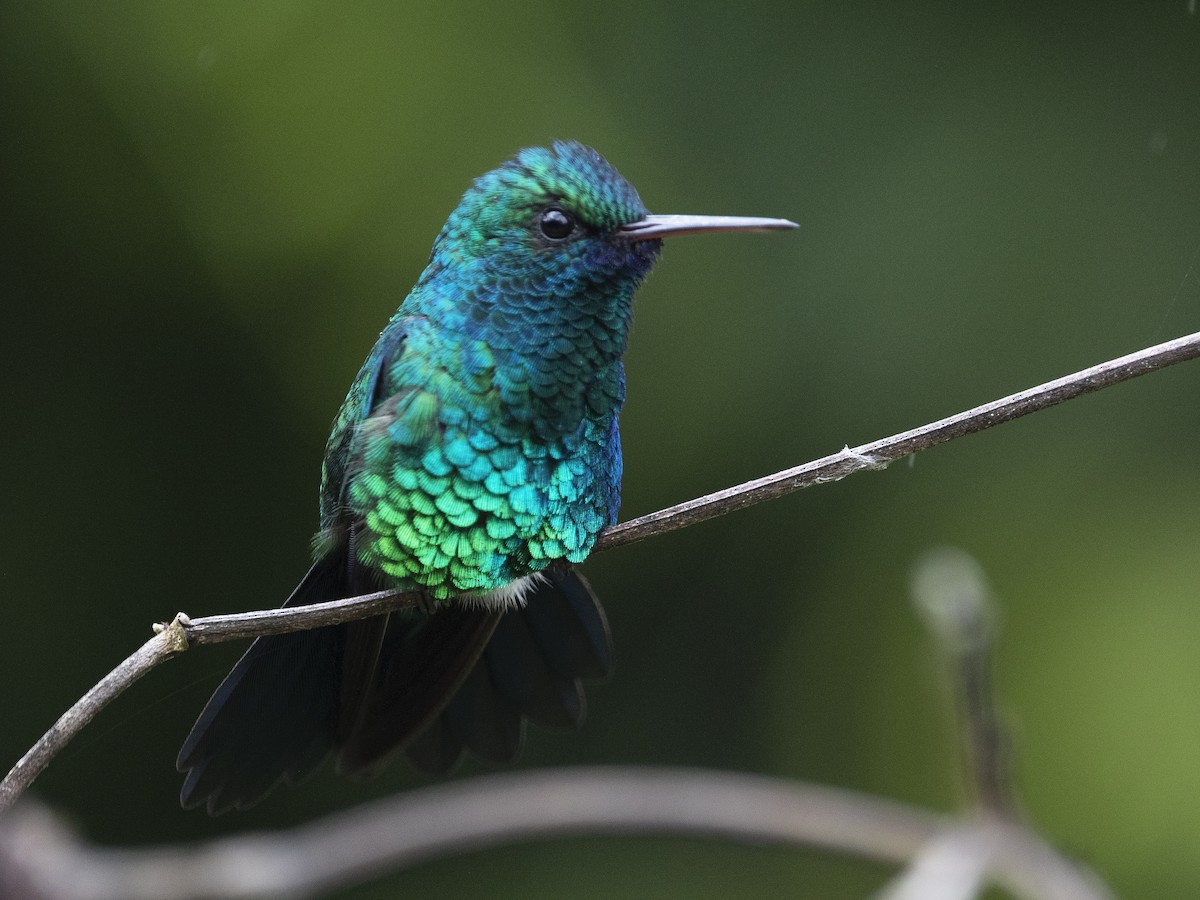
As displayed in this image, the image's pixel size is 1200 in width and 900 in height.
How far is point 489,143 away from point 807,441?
1.51 meters

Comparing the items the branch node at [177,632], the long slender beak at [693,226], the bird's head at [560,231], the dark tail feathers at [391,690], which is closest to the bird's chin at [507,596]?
the dark tail feathers at [391,690]

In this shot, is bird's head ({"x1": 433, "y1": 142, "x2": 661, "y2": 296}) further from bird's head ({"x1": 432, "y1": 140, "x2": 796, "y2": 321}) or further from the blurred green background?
the blurred green background

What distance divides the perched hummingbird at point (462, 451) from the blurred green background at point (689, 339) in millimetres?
1336

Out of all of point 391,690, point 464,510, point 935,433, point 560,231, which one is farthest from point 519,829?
point 935,433

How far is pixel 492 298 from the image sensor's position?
6.96 feet

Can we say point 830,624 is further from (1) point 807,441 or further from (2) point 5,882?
(2) point 5,882

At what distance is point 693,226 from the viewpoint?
1720 mm

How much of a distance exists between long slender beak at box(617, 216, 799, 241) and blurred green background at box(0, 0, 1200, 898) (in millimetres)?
1874

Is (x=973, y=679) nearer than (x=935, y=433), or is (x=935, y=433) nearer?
(x=935, y=433)

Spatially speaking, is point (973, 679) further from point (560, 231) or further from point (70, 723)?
point (70, 723)

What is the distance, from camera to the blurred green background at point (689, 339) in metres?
3.80

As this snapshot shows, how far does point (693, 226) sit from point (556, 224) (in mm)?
406

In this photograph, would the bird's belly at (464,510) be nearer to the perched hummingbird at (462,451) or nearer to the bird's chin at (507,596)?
the perched hummingbird at (462,451)

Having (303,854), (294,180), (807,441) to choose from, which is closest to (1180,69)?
(807,441)
